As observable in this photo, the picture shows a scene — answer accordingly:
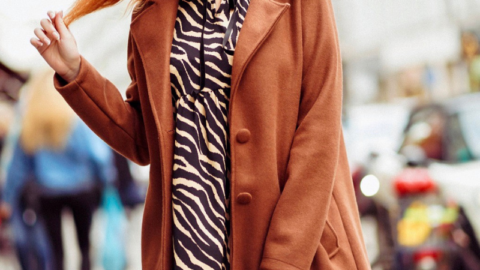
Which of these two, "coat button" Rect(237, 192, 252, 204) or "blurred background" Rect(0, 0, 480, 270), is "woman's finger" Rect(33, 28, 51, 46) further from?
"blurred background" Rect(0, 0, 480, 270)

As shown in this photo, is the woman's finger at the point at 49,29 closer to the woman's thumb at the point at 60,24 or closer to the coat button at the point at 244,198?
the woman's thumb at the point at 60,24

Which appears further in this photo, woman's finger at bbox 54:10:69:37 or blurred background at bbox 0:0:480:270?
blurred background at bbox 0:0:480:270

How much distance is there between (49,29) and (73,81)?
0.49ft

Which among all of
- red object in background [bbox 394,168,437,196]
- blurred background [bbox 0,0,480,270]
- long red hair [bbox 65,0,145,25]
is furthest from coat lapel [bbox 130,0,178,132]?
red object in background [bbox 394,168,437,196]

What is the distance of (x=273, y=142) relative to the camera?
1280mm

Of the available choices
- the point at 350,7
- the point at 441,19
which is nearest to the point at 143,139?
the point at 350,7

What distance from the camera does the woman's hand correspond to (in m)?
1.43

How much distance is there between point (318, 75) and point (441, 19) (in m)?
5.74

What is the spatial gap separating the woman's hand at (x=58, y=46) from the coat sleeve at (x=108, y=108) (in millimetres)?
26

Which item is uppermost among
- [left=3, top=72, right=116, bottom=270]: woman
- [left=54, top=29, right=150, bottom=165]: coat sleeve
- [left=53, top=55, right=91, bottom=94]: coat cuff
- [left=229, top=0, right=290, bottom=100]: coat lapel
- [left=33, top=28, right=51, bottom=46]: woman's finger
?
[left=33, top=28, right=51, bottom=46]: woman's finger

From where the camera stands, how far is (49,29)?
143cm

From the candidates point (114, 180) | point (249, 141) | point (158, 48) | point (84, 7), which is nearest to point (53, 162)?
point (114, 180)

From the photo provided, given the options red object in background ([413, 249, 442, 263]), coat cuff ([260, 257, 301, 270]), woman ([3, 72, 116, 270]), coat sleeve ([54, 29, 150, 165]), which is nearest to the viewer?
coat cuff ([260, 257, 301, 270])

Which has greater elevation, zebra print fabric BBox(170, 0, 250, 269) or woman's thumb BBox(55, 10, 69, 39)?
woman's thumb BBox(55, 10, 69, 39)
